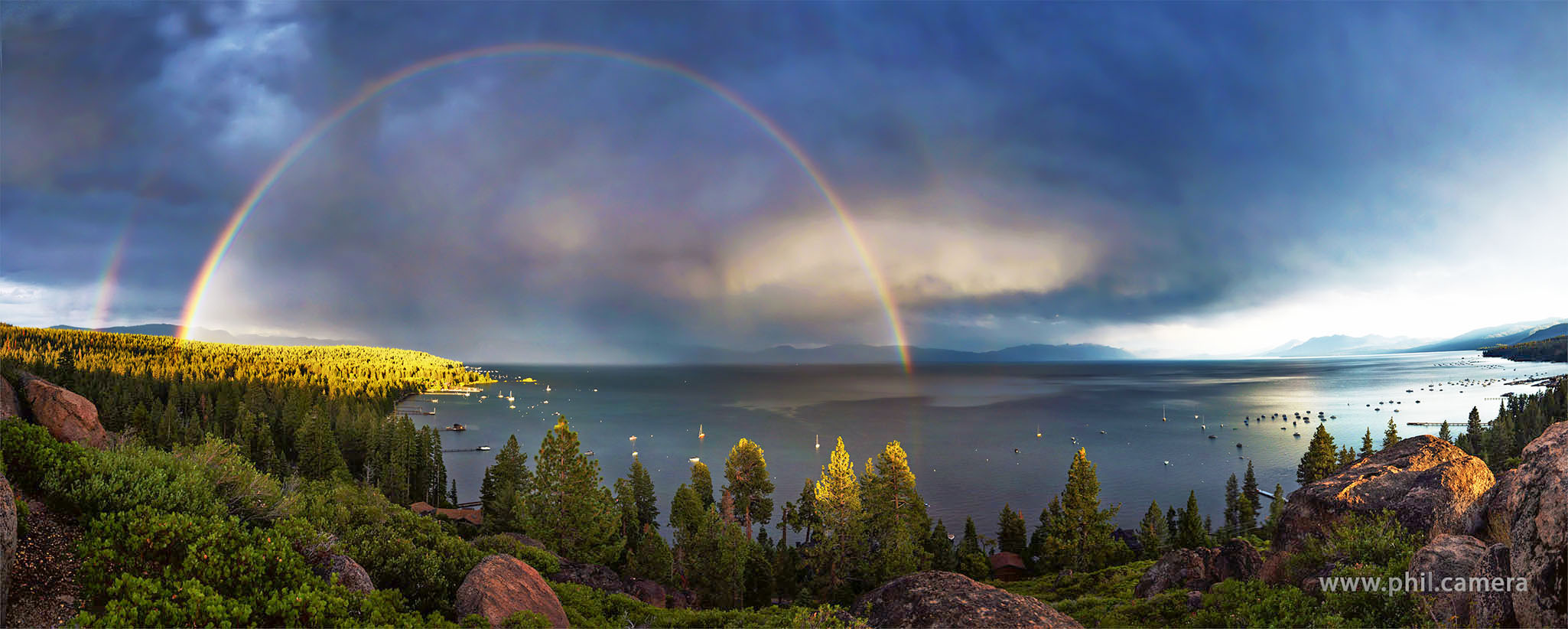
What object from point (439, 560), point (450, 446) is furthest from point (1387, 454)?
point (450, 446)

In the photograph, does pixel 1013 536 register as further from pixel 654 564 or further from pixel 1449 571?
pixel 1449 571

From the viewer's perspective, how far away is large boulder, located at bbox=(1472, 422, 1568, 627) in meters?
9.08

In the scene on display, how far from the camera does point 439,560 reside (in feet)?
56.7

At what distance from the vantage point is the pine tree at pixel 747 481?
66062 millimetres

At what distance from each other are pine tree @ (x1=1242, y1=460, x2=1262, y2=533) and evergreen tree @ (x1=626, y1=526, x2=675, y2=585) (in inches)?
2555

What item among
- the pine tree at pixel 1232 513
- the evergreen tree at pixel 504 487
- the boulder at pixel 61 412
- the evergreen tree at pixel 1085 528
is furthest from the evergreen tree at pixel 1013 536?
the boulder at pixel 61 412

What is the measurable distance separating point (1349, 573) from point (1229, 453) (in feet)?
437

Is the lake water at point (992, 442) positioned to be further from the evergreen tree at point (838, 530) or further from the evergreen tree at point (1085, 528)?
the evergreen tree at point (838, 530)

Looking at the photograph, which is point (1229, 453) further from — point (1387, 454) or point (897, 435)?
point (1387, 454)

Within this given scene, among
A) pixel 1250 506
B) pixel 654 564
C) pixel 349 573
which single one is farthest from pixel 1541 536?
pixel 1250 506

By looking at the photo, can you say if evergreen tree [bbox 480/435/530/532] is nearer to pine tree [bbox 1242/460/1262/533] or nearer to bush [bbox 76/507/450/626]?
bush [bbox 76/507/450/626]

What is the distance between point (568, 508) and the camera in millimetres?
43281

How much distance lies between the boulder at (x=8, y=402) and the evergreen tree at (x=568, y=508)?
24930mm

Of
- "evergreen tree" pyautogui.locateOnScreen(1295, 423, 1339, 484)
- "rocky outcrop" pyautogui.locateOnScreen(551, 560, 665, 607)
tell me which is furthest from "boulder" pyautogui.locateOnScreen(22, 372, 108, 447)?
"evergreen tree" pyautogui.locateOnScreen(1295, 423, 1339, 484)
